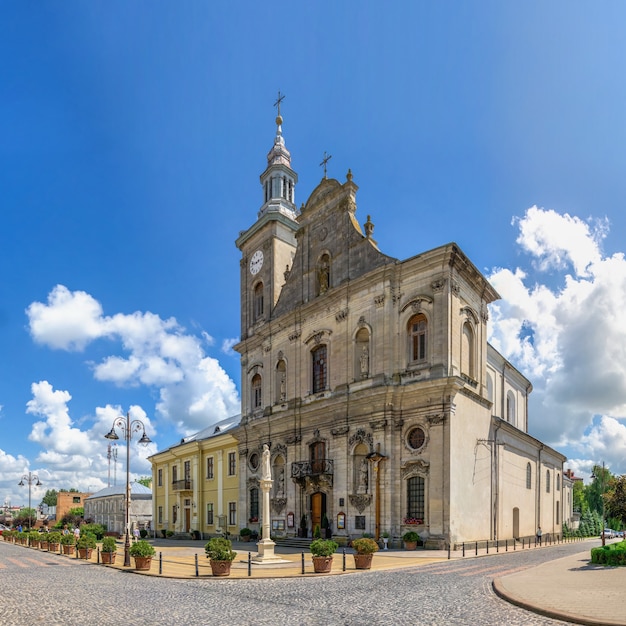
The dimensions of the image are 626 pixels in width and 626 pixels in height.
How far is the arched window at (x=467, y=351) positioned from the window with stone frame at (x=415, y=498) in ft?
22.0

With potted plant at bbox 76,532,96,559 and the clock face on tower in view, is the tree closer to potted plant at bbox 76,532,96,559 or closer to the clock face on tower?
potted plant at bbox 76,532,96,559

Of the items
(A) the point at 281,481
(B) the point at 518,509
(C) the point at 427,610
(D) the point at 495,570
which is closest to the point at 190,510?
(A) the point at 281,481

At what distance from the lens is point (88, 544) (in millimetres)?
30281

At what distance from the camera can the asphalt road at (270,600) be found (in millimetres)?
12510

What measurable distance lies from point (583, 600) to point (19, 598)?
14927 millimetres

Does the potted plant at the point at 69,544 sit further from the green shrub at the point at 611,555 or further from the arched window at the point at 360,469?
the green shrub at the point at 611,555

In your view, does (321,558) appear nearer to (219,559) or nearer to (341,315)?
(219,559)

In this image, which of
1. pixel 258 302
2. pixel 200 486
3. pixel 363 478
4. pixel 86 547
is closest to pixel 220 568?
pixel 86 547

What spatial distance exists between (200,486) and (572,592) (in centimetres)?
4135

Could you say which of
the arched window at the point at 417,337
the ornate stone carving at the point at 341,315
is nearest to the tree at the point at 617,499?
the arched window at the point at 417,337

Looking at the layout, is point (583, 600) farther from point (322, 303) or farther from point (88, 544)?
point (322, 303)

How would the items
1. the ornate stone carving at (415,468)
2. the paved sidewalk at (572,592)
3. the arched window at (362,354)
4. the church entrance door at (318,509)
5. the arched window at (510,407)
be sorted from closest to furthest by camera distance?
1. the paved sidewalk at (572,592)
2. the ornate stone carving at (415,468)
3. the arched window at (362,354)
4. the church entrance door at (318,509)
5. the arched window at (510,407)

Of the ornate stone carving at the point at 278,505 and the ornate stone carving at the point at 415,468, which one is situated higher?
the ornate stone carving at the point at 415,468

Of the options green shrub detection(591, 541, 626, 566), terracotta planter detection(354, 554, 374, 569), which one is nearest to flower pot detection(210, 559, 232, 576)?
terracotta planter detection(354, 554, 374, 569)
